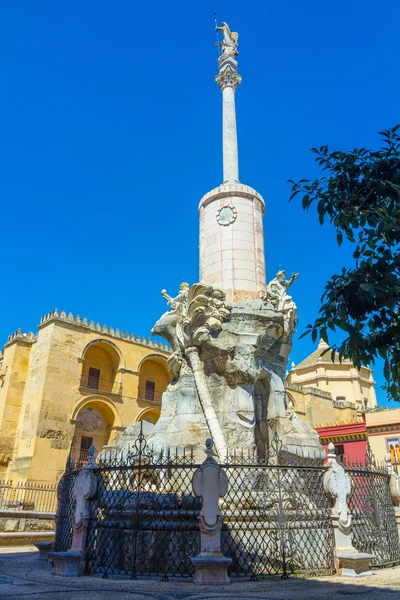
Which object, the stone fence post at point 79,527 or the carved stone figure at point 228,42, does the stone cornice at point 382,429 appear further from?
the stone fence post at point 79,527

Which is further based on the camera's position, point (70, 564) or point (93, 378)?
point (93, 378)

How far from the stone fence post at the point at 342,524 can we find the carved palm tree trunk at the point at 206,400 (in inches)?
99.5

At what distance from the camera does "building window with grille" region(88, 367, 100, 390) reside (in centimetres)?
3601

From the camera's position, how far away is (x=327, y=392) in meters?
49.5

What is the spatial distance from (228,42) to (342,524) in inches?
692

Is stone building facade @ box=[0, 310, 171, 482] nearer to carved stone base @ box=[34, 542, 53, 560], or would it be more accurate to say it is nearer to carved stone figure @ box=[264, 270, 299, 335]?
carved stone base @ box=[34, 542, 53, 560]

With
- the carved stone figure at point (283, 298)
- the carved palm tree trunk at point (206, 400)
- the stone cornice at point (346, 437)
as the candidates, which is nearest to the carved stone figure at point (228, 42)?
the carved stone figure at point (283, 298)

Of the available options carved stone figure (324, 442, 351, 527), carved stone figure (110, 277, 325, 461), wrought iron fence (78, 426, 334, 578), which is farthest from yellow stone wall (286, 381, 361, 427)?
wrought iron fence (78, 426, 334, 578)

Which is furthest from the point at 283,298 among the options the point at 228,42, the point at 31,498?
the point at 31,498

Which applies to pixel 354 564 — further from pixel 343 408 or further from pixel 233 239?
pixel 343 408

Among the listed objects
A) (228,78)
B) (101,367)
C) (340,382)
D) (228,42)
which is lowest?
(101,367)

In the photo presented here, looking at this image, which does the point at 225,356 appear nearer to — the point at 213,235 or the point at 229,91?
the point at 213,235

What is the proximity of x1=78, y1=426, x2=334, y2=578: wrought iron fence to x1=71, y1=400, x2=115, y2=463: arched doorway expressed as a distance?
2497 centimetres

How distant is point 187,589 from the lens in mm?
6891
